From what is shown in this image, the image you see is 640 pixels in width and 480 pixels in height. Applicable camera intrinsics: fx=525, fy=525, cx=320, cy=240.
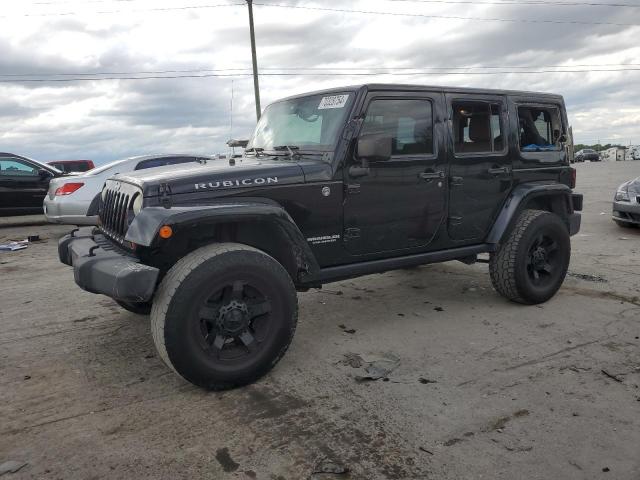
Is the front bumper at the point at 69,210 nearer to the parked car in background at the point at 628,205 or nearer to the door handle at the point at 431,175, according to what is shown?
the door handle at the point at 431,175

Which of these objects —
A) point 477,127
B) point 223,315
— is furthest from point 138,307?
point 477,127

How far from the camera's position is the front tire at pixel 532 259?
4.73m

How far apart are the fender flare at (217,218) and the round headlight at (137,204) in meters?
0.14

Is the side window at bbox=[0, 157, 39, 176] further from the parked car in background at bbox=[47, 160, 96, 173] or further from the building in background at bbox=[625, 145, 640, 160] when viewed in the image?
the building in background at bbox=[625, 145, 640, 160]

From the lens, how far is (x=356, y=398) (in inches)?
125

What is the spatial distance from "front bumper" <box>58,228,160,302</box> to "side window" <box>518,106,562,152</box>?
3608 mm

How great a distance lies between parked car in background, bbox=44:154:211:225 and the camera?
9.02 metres

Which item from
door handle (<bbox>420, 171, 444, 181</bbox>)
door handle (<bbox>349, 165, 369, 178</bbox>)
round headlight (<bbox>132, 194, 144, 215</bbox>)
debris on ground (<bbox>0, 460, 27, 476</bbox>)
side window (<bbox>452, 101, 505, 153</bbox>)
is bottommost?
debris on ground (<bbox>0, 460, 27, 476</bbox>)

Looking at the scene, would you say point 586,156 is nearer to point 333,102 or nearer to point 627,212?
point 627,212

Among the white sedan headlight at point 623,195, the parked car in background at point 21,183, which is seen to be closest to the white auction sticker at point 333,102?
the white sedan headlight at point 623,195

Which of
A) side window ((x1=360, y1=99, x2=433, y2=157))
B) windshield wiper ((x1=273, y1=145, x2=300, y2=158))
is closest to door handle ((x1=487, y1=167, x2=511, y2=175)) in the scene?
side window ((x1=360, y1=99, x2=433, y2=157))

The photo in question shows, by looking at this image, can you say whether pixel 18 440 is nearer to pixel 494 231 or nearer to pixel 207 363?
pixel 207 363

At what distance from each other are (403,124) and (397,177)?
46 centimetres

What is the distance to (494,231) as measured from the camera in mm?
4746
